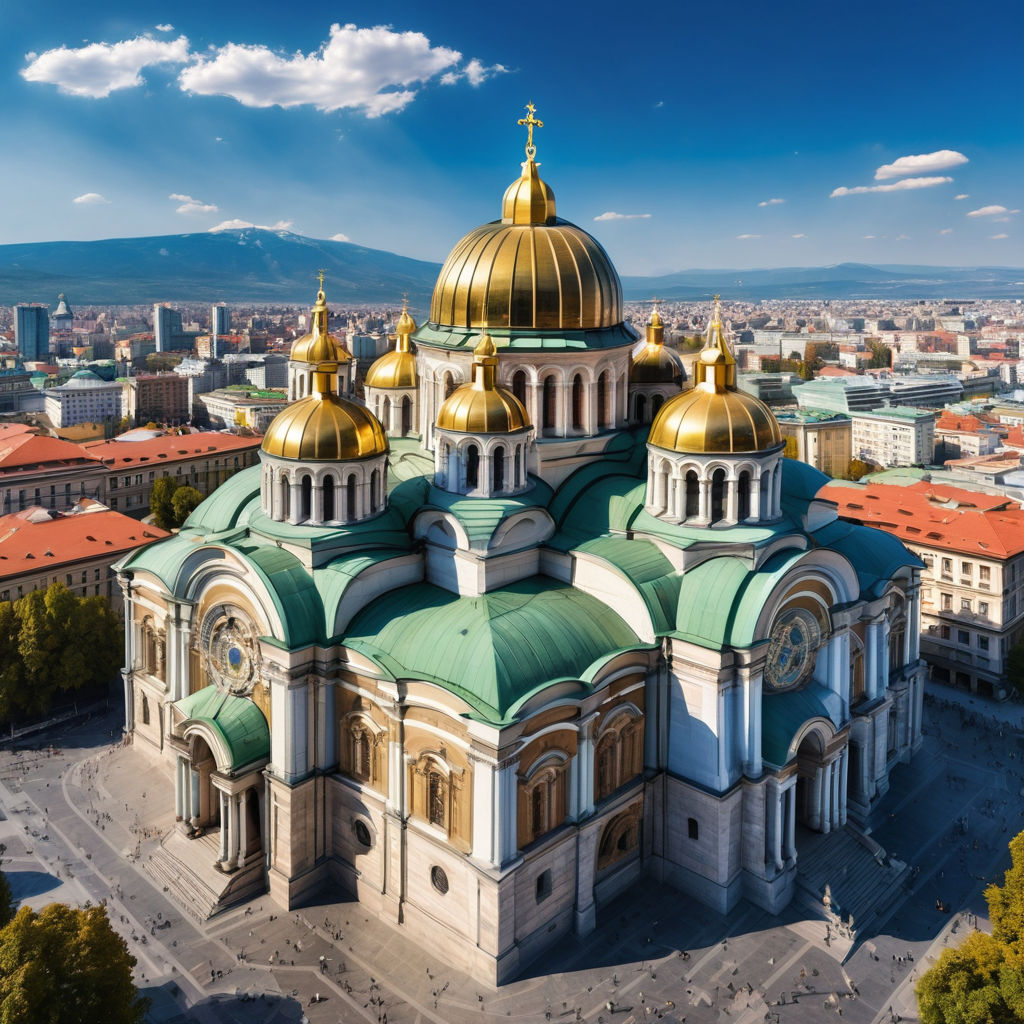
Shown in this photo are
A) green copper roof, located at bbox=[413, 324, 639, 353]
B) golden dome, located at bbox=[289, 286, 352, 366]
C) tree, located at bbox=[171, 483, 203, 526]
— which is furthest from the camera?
tree, located at bbox=[171, 483, 203, 526]

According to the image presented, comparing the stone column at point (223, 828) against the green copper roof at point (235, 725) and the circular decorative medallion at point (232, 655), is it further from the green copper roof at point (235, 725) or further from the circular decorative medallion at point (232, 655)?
the circular decorative medallion at point (232, 655)

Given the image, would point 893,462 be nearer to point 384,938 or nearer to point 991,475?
point 991,475

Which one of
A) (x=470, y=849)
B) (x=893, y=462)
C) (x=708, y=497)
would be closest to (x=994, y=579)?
(x=708, y=497)

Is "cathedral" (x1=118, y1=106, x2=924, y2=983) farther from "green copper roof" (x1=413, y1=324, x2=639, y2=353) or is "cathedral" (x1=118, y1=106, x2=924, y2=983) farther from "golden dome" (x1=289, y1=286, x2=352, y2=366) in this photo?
"golden dome" (x1=289, y1=286, x2=352, y2=366)

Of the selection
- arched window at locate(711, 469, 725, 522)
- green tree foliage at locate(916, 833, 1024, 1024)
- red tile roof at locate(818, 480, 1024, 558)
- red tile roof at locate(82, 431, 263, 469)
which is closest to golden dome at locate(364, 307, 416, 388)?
arched window at locate(711, 469, 725, 522)

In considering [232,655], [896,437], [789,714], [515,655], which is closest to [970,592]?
[789,714]
